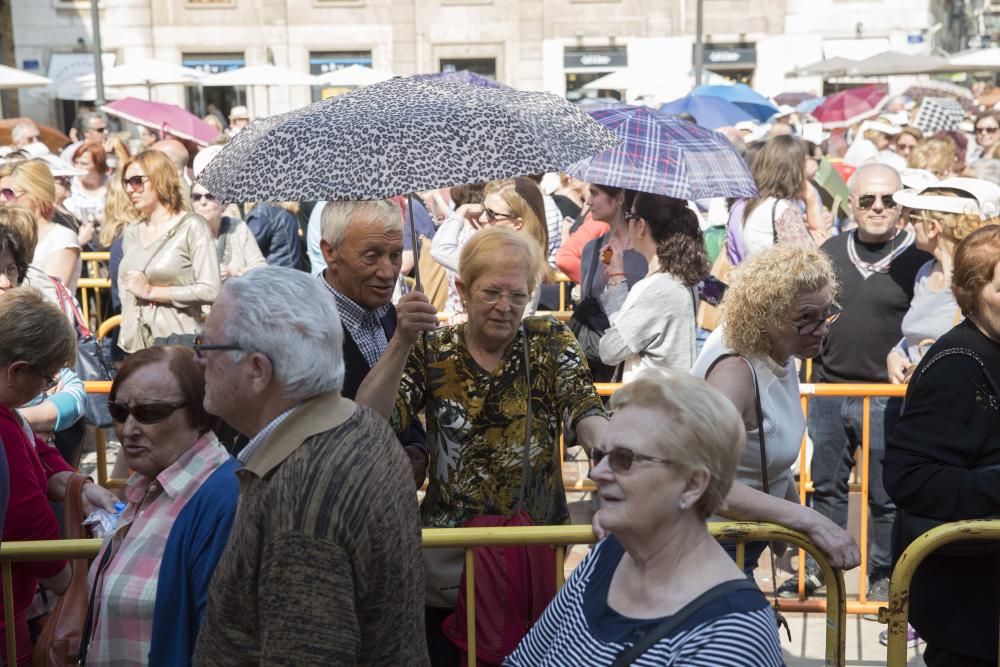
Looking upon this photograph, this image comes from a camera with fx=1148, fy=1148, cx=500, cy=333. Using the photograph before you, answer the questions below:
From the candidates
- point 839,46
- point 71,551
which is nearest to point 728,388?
point 71,551

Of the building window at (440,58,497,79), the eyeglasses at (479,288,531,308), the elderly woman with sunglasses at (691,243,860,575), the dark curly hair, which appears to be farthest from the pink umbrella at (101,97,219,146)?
the building window at (440,58,497,79)

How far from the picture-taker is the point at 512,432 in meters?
3.46

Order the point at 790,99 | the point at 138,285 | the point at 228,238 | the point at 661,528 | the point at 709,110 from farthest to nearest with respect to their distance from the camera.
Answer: the point at 790,99
the point at 709,110
the point at 228,238
the point at 138,285
the point at 661,528

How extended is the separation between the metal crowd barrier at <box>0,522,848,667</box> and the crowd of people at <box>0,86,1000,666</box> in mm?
54

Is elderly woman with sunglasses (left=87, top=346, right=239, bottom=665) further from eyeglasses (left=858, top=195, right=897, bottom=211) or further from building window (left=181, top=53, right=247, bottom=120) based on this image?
building window (left=181, top=53, right=247, bottom=120)

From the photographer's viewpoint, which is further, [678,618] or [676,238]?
[676,238]

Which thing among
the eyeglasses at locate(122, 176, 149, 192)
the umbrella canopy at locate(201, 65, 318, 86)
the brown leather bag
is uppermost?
the umbrella canopy at locate(201, 65, 318, 86)

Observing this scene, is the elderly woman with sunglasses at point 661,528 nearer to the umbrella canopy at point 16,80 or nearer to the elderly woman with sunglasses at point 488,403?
the elderly woman with sunglasses at point 488,403

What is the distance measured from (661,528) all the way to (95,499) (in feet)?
6.27

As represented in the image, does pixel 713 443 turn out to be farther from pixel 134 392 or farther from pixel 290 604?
pixel 134 392

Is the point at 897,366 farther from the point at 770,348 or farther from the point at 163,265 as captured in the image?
the point at 163,265

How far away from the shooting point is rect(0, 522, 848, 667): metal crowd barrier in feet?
9.89

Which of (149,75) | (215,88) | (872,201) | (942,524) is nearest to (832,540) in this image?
(942,524)

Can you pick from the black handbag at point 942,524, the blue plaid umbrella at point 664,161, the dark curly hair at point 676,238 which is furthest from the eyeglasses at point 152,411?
the blue plaid umbrella at point 664,161
